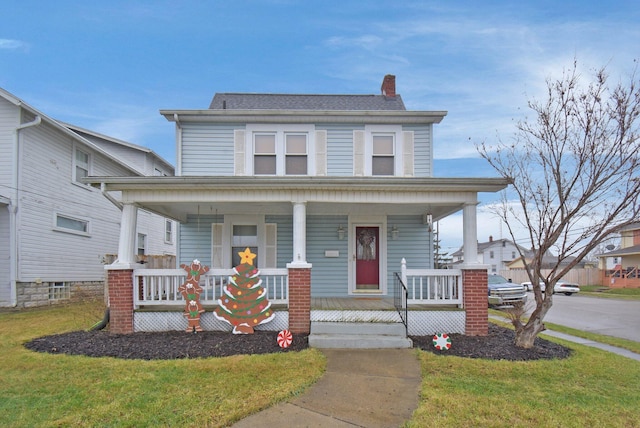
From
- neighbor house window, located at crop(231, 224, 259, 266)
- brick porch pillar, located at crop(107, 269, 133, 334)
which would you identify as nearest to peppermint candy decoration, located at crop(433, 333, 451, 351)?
neighbor house window, located at crop(231, 224, 259, 266)

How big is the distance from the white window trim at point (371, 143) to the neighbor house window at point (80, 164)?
34.8 feet

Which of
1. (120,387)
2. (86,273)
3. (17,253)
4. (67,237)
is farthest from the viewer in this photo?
(86,273)

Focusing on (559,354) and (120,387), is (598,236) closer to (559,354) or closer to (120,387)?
(559,354)

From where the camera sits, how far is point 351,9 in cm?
995

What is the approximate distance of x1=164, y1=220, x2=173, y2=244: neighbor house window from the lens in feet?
67.8

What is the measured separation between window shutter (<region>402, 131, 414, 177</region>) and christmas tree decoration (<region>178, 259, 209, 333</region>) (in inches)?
234

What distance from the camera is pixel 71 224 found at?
45.2ft

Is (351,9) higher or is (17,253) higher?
(351,9)

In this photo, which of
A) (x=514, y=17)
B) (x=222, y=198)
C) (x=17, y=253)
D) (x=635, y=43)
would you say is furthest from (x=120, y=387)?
(x=514, y=17)

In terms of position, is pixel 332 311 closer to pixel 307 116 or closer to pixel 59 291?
pixel 307 116

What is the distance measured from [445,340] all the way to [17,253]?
39.2 feet

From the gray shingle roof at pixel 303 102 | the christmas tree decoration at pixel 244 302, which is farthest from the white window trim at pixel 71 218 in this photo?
the christmas tree decoration at pixel 244 302

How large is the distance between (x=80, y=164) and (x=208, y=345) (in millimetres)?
11001

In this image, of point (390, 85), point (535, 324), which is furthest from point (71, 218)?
point (535, 324)
